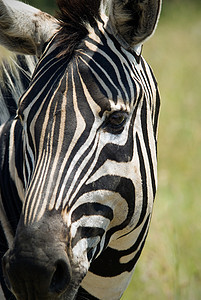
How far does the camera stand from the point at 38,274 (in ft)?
8.23

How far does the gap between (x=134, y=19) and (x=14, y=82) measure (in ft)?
3.88

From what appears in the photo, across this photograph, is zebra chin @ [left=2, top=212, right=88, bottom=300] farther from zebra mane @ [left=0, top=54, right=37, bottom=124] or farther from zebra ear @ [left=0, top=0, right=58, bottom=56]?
zebra mane @ [left=0, top=54, right=37, bottom=124]

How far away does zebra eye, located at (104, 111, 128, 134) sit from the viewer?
2857 millimetres

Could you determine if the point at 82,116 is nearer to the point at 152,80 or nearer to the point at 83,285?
the point at 152,80

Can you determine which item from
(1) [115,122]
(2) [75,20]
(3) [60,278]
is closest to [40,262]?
(3) [60,278]

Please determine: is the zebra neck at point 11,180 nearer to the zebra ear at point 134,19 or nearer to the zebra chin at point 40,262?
the zebra chin at point 40,262

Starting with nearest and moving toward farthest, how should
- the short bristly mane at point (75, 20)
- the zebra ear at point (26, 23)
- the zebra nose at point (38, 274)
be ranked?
the zebra nose at point (38, 274)
the short bristly mane at point (75, 20)
the zebra ear at point (26, 23)

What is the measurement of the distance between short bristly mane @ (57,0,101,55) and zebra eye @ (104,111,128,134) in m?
0.49

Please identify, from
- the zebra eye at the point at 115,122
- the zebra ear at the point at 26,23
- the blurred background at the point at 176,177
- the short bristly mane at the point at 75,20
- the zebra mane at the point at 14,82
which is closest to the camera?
the zebra eye at the point at 115,122

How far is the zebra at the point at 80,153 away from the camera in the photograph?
2596 millimetres

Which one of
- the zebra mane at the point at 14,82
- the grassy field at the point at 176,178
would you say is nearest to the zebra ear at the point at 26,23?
the zebra mane at the point at 14,82

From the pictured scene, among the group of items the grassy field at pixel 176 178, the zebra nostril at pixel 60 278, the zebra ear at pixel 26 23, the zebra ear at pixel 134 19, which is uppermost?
the zebra ear at pixel 134 19

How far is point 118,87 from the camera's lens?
2.94 meters

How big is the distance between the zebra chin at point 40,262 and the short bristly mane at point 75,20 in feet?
3.53
